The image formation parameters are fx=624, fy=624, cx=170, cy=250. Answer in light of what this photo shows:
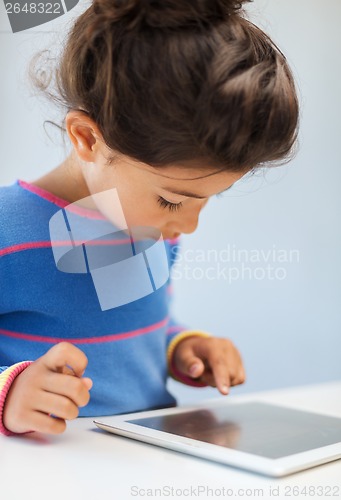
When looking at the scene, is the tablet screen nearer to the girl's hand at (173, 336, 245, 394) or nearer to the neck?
Result: the girl's hand at (173, 336, 245, 394)

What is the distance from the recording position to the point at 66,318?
78 cm

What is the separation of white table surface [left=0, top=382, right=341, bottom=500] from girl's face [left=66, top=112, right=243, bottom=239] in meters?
0.25

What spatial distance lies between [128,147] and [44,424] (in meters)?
0.27

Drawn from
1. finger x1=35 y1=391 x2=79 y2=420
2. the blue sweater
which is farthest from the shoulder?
finger x1=35 y1=391 x2=79 y2=420

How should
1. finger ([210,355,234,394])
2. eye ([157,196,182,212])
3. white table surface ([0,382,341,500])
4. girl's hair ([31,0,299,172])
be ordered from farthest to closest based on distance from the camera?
finger ([210,355,234,394]) < eye ([157,196,182,212]) < girl's hair ([31,0,299,172]) < white table surface ([0,382,341,500])

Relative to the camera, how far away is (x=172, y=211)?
692mm

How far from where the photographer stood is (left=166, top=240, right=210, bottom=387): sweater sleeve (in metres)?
0.87

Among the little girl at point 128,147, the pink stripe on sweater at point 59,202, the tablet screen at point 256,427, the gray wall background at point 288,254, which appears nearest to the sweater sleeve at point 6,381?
the little girl at point 128,147

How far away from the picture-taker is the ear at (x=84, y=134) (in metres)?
0.63

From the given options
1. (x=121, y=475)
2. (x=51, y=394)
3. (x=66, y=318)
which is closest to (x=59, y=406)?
(x=51, y=394)

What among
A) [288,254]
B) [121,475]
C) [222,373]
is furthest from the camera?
[288,254]

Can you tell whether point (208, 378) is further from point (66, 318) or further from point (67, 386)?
point (67, 386)

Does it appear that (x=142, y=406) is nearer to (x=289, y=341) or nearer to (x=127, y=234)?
(x=127, y=234)

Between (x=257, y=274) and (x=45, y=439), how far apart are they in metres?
0.73
